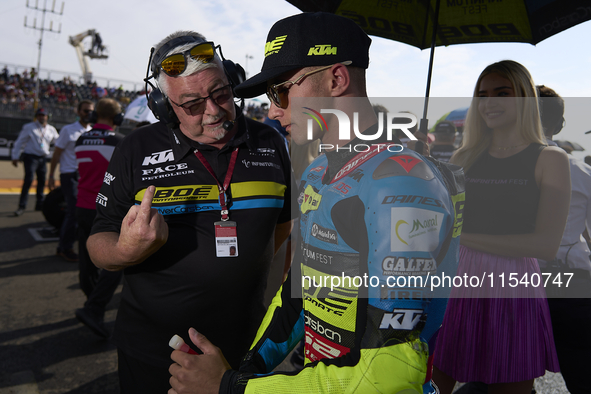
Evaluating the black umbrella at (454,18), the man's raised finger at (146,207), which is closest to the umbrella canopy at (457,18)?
the black umbrella at (454,18)

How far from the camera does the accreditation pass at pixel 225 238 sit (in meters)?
1.77

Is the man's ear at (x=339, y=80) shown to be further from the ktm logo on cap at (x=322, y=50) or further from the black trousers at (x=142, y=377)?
the black trousers at (x=142, y=377)

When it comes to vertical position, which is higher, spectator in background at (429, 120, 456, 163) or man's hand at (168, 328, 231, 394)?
spectator in background at (429, 120, 456, 163)

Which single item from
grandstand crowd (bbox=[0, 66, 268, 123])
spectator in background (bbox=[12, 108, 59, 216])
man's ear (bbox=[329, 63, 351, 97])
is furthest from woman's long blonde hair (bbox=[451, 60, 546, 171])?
grandstand crowd (bbox=[0, 66, 268, 123])

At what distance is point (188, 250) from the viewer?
69.7 inches

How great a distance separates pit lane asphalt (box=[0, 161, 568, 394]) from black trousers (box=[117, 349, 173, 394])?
2.53 feet

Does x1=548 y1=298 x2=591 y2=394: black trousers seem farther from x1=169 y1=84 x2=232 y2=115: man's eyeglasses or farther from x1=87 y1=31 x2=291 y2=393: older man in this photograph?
x1=169 y1=84 x2=232 y2=115: man's eyeglasses

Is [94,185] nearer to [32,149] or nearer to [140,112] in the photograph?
[140,112]

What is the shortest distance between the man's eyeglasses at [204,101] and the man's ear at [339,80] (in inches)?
34.2

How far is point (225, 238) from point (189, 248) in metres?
0.17

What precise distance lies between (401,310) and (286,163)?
1360mm

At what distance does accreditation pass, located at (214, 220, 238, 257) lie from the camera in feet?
5.80

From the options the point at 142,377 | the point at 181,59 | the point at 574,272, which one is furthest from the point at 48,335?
the point at 574,272

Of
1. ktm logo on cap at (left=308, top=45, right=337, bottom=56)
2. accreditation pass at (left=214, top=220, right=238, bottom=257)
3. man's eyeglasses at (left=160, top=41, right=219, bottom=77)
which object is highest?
man's eyeglasses at (left=160, top=41, right=219, bottom=77)
